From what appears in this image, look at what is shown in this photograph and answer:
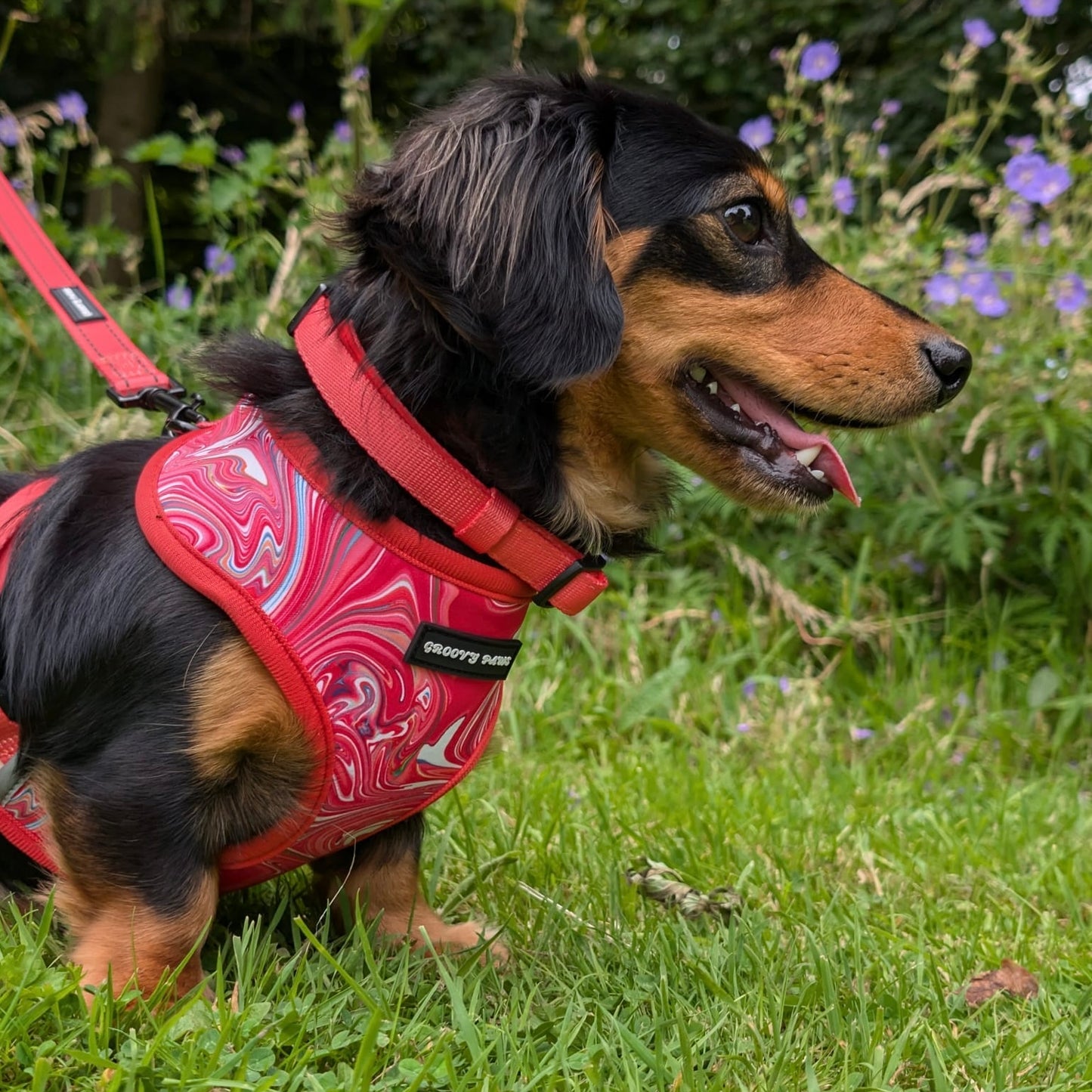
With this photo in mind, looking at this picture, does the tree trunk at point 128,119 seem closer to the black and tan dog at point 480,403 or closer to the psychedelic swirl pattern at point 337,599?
the black and tan dog at point 480,403

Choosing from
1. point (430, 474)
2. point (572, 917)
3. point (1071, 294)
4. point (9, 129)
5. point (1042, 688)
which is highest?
point (1071, 294)

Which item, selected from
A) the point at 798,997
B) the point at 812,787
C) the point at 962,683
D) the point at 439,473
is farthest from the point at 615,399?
the point at 962,683

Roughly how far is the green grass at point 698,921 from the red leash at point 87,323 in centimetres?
94

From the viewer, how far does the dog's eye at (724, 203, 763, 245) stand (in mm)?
2098

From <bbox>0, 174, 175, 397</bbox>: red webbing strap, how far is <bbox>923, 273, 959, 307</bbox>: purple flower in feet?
8.97

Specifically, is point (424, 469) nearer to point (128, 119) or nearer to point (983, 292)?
point (983, 292)

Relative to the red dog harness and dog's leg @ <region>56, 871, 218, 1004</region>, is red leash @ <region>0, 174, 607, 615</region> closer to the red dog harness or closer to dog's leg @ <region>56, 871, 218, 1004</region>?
the red dog harness

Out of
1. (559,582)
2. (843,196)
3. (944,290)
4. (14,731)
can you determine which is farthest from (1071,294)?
(14,731)

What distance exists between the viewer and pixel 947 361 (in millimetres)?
2166

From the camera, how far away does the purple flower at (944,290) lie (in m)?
4.16

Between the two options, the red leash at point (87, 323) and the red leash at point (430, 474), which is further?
the red leash at point (87, 323)

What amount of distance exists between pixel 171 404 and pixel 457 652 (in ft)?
2.72

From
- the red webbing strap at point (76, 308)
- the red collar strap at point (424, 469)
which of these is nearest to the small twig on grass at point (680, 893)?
the red collar strap at point (424, 469)

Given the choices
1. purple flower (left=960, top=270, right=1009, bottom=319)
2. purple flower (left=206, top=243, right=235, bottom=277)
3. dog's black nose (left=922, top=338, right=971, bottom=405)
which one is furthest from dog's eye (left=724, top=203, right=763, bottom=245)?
purple flower (left=206, top=243, right=235, bottom=277)
